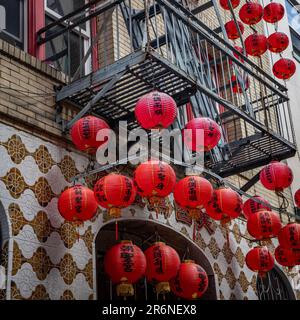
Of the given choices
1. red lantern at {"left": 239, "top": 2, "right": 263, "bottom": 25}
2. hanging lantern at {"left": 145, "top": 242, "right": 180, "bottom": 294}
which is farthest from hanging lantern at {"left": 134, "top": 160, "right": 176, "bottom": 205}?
red lantern at {"left": 239, "top": 2, "right": 263, "bottom": 25}

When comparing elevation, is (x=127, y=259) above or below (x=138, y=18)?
below

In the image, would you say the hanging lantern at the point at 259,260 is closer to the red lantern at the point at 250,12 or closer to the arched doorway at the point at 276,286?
the arched doorway at the point at 276,286

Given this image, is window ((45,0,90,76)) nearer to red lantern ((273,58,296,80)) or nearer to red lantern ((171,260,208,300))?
red lantern ((171,260,208,300))

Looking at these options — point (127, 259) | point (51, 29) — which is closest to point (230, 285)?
point (127, 259)

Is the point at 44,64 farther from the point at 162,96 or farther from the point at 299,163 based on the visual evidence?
the point at 299,163

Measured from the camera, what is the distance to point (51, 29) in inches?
400

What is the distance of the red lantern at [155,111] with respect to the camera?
7750mm

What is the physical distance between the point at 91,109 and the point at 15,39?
70.0 inches

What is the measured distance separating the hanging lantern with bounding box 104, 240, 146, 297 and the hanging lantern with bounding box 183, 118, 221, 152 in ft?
5.94

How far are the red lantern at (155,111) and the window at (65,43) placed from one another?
7.73 ft

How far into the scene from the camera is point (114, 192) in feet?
25.2

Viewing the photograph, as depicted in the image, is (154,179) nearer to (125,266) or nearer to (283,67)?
(125,266)

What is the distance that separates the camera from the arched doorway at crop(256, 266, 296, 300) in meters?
13.2

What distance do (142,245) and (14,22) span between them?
4.61m
